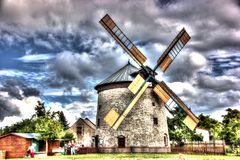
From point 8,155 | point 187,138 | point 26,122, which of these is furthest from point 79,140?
point 8,155

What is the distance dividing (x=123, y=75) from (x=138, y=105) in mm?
3718

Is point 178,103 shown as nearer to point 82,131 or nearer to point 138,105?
point 138,105

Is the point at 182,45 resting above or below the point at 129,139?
above

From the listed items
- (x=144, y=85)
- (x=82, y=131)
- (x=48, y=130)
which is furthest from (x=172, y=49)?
(x=82, y=131)

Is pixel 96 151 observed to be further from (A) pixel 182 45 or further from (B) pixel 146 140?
(A) pixel 182 45

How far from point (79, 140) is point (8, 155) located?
2879 centimetres

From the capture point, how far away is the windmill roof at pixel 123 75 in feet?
108

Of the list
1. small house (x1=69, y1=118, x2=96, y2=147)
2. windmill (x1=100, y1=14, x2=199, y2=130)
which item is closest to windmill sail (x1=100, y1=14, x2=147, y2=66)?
windmill (x1=100, y1=14, x2=199, y2=130)

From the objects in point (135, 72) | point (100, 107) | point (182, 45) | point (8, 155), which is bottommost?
point (8, 155)

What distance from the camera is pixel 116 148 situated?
30.8 metres

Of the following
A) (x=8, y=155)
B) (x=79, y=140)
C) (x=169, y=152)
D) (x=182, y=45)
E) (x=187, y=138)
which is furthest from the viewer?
(x=79, y=140)

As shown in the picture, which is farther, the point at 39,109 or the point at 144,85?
the point at 39,109

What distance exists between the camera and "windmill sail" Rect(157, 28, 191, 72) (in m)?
31.8

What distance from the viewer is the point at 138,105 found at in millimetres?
32438
